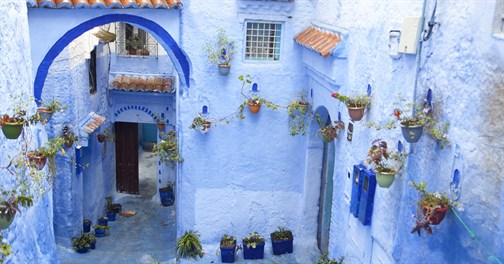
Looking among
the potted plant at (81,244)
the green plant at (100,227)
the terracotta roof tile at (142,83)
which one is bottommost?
the green plant at (100,227)

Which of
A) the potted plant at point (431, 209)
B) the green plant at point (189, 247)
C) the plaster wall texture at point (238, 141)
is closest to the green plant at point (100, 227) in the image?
the plaster wall texture at point (238, 141)

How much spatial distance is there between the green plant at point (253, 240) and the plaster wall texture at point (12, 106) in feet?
13.8

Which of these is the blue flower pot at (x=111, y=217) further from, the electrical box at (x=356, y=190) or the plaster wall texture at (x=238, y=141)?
the electrical box at (x=356, y=190)

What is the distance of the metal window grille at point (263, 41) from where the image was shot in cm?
1093

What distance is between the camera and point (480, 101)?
203 inches

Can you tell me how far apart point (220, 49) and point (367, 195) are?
4.49 metres

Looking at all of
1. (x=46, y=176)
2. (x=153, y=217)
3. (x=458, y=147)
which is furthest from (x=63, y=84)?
(x=458, y=147)

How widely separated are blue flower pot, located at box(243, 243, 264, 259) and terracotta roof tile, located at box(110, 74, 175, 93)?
5312mm

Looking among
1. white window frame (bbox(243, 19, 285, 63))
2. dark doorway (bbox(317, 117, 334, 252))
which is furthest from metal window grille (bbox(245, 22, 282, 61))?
dark doorway (bbox(317, 117, 334, 252))

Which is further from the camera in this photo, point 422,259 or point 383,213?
point 383,213

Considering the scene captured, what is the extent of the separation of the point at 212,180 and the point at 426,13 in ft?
21.3

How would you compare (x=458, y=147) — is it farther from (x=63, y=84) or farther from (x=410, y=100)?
(x=63, y=84)

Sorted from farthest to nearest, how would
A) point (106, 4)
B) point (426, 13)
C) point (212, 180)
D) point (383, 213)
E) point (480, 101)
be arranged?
point (212, 180) < point (106, 4) < point (383, 213) < point (426, 13) < point (480, 101)

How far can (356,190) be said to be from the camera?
806cm
